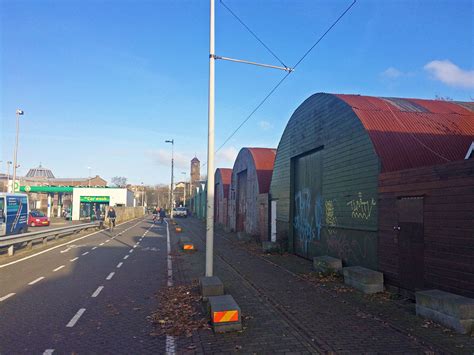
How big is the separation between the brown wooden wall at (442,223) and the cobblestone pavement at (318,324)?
919 millimetres

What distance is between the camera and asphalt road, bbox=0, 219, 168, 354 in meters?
6.18

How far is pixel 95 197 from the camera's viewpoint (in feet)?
197

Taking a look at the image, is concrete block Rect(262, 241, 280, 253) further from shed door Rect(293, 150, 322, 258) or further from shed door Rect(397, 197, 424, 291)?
shed door Rect(397, 197, 424, 291)

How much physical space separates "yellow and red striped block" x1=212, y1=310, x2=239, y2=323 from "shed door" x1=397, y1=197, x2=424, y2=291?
14.9 feet

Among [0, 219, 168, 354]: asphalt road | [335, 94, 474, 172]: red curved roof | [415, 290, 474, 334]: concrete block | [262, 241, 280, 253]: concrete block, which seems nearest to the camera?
[0, 219, 168, 354]: asphalt road

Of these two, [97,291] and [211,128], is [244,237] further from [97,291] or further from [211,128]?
[97,291]

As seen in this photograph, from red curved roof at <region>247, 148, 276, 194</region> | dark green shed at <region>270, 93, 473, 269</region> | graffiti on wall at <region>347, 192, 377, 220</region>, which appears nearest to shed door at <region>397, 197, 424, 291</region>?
dark green shed at <region>270, 93, 473, 269</region>

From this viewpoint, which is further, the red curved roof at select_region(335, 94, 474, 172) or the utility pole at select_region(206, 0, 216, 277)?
the utility pole at select_region(206, 0, 216, 277)

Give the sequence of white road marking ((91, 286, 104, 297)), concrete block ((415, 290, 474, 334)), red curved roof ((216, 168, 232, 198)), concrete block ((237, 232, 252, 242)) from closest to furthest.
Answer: concrete block ((415, 290, 474, 334)) < white road marking ((91, 286, 104, 297)) < concrete block ((237, 232, 252, 242)) < red curved roof ((216, 168, 232, 198))

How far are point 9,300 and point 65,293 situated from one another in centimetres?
123

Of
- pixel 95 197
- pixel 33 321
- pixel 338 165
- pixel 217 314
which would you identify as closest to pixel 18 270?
pixel 33 321

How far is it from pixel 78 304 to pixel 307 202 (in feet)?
35.6

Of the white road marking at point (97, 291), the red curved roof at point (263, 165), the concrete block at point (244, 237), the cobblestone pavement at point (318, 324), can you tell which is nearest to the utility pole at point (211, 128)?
the cobblestone pavement at point (318, 324)

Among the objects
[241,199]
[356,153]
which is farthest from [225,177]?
[356,153]
